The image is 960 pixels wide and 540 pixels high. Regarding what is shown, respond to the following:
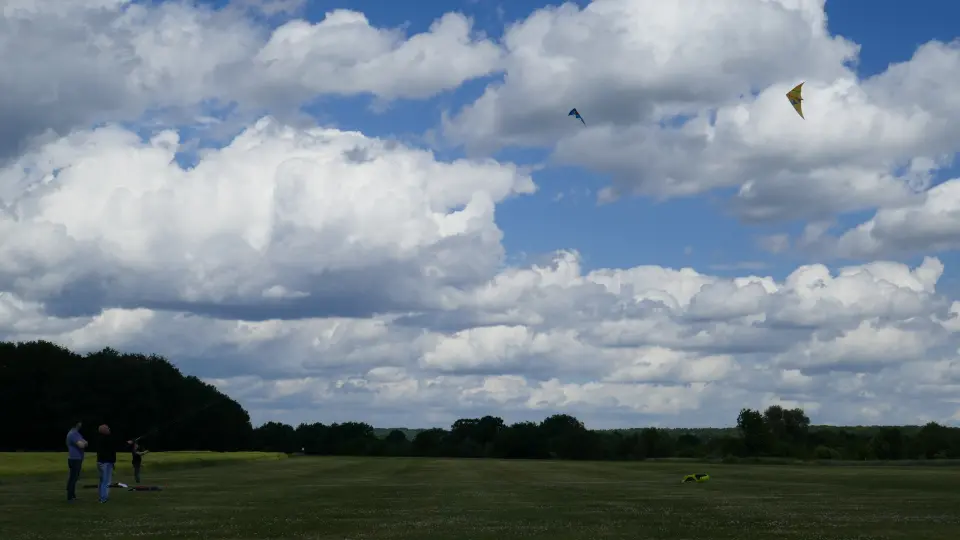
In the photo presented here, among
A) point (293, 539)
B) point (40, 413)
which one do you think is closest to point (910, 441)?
point (40, 413)

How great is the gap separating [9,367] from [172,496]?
114442 millimetres

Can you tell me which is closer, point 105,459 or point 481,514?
point 481,514

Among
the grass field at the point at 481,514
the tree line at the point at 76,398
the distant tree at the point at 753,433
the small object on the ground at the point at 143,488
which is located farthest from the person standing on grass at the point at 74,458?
the distant tree at the point at 753,433

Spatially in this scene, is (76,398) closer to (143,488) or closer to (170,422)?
(170,422)

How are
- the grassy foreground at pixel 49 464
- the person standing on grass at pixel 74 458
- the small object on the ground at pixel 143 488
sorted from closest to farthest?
the person standing on grass at pixel 74 458
the small object on the ground at pixel 143 488
the grassy foreground at pixel 49 464

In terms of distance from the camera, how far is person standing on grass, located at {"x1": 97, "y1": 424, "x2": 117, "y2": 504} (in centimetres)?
3631

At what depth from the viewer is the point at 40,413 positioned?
139250 mm

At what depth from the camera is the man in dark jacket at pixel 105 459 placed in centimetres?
3631

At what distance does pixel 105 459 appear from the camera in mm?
37500

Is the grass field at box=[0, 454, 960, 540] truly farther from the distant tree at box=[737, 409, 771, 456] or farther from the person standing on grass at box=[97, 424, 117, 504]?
the distant tree at box=[737, 409, 771, 456]

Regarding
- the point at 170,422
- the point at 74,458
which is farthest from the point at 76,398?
the point at 74,458

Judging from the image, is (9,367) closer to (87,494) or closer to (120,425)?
(120,425)

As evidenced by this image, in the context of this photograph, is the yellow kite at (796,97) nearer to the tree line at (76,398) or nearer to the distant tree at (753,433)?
the tree line at (76,398)

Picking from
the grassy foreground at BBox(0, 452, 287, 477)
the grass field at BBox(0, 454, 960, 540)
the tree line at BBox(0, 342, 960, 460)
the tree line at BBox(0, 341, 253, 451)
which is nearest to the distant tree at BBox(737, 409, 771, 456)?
the tree line at BBox(0, 342, 960, 460)
